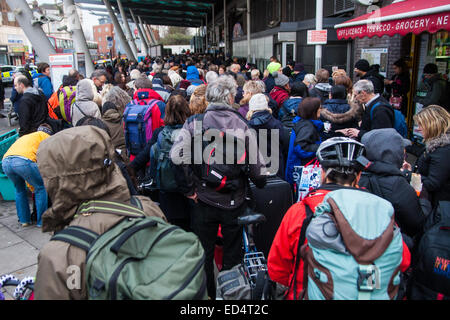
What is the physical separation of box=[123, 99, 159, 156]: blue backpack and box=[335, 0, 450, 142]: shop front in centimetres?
412

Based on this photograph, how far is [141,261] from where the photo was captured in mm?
1630

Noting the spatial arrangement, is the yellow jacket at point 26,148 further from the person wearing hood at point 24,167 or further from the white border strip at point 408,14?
the white border strip at point 408,14

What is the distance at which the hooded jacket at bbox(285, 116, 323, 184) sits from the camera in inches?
164

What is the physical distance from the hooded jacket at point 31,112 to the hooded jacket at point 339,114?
14.4 ft

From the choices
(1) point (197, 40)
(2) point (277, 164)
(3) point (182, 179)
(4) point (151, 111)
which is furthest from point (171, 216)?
(1) point (197, 40)

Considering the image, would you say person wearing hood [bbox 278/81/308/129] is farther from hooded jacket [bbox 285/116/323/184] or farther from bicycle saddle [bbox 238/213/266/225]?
bicycle saddle [bbox 238/213/266/225]

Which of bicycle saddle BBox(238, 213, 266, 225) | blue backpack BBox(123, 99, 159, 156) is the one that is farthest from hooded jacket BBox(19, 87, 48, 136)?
bicycle saddle BBox(238, 213, 266, 225)

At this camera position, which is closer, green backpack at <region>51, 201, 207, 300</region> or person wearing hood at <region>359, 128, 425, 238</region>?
green backpack at <region>51, 201, 207, 300</region>

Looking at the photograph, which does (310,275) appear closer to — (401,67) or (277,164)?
(277,164)

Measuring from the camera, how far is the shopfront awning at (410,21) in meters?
4.83

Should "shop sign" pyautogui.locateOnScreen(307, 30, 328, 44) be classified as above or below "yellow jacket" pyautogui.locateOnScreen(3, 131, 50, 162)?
above

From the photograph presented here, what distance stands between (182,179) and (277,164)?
154 centimetres

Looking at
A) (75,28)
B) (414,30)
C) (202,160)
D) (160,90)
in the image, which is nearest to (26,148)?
(160,90)
